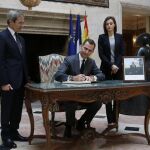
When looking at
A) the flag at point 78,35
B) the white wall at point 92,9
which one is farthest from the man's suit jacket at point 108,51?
the white wall at point 92,9

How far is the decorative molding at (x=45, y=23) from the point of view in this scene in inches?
259

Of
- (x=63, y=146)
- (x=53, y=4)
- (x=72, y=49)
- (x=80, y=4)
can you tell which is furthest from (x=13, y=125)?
(x=80, y=4)

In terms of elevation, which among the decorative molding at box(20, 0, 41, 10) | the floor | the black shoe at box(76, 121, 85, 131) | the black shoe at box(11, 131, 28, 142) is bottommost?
the floor

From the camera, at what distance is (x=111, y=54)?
4262mm

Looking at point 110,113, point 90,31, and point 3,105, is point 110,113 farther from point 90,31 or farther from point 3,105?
point 90,31

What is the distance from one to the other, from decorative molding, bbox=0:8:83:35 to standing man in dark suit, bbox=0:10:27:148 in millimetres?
2955

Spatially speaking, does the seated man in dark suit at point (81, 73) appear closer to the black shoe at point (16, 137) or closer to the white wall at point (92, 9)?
the black shoe at point (16, 137)

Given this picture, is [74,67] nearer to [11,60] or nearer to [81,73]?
[81,73]

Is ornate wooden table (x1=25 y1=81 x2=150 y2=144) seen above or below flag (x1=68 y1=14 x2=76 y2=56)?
below

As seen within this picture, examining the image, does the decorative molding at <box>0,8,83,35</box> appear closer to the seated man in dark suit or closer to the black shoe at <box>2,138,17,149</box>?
the seated man in dark suit

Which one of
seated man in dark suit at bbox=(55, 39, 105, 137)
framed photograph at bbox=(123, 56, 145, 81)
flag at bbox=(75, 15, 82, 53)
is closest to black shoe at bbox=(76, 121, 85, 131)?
seated man in dark suit at bbox=(55, 39, 105, 137)

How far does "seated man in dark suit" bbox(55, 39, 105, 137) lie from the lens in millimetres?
3477

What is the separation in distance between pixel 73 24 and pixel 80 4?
24.8 inches

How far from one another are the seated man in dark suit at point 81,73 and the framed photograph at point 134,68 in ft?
1.02
